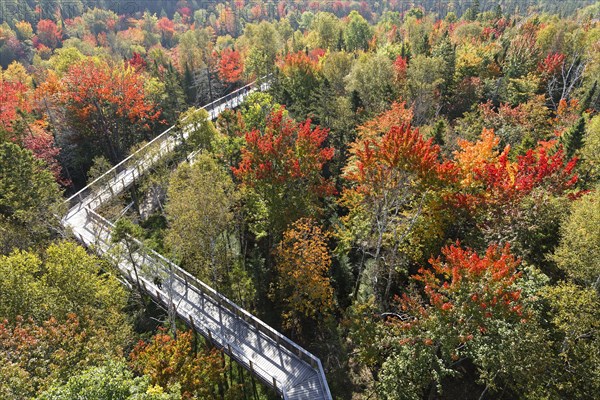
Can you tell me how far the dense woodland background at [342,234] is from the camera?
1667cm

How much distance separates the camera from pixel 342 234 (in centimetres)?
2706

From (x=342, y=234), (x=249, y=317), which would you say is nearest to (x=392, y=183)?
(x=342, y=234)

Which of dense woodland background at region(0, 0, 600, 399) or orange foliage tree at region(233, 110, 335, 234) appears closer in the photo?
dense woodland background at region(0, 0, 600, 399)

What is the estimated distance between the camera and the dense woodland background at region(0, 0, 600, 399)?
656 inches

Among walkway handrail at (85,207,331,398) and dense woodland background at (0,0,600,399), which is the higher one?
dense woodland background at (0,0,600,399)

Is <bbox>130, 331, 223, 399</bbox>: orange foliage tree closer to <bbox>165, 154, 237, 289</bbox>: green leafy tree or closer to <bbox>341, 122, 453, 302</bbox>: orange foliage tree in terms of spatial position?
<bbox>165, 154, 237, 289</bbox>: green leafy tree

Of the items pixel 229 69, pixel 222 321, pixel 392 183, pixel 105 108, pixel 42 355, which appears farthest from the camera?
pixel 229 69

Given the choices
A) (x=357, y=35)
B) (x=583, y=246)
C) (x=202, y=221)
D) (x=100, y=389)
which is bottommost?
(x=357, y=35)

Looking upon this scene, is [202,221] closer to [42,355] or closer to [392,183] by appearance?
[42,355]

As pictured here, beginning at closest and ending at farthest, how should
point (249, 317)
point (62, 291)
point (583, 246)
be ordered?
point (583, 246), point (62, 291), point (249, 317)

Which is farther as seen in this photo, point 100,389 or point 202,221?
point 202,221

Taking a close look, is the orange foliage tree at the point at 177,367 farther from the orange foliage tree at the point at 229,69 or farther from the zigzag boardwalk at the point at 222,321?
the orange foliage tree at the point at 229,69

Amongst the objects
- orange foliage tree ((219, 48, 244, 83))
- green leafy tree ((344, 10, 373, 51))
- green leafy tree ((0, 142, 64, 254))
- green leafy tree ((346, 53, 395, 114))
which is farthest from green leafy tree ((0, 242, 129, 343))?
green leafy tree ((344, 10, 373, 51))

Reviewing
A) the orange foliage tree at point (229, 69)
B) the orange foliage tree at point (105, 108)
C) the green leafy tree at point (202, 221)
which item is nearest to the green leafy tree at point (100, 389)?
the green leafy tree at point (202, 221)
